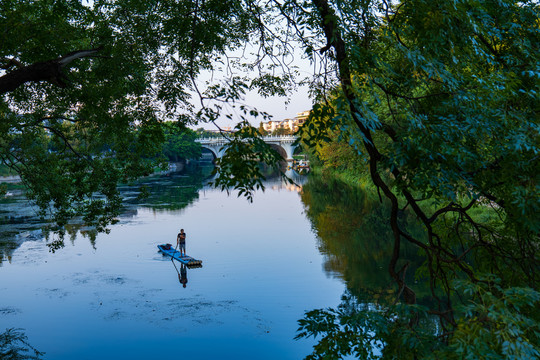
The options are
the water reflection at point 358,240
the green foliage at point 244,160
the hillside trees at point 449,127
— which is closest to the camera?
the hillside trees at point 449,127

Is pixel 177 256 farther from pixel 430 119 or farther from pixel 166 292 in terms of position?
pixel 430 119

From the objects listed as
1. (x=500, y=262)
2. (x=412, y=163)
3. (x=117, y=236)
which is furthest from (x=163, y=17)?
(x=117, y=236)

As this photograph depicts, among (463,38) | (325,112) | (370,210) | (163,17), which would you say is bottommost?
(370,210)

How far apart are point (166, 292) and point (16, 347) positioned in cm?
512

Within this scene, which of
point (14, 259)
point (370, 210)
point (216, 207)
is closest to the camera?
point (14, 259)

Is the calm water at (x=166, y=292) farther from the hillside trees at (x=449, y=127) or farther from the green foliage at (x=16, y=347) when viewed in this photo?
the hillside trees at (x=449, y=127)

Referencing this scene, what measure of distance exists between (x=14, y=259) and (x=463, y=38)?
65.4 ft

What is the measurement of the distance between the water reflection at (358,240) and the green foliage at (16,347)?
8242 millimetres

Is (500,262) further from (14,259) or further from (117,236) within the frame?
(117,236)

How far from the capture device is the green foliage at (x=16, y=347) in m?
11.7

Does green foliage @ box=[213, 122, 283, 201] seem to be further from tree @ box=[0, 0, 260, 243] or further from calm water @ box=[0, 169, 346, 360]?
calm water @ box=[0, 169, 346, 360]

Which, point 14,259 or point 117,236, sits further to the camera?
point 117,236

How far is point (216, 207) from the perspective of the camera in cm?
3653

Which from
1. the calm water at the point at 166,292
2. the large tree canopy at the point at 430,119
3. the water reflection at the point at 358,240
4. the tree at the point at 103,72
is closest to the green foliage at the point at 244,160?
the large tree canopy at the point at 430,119
